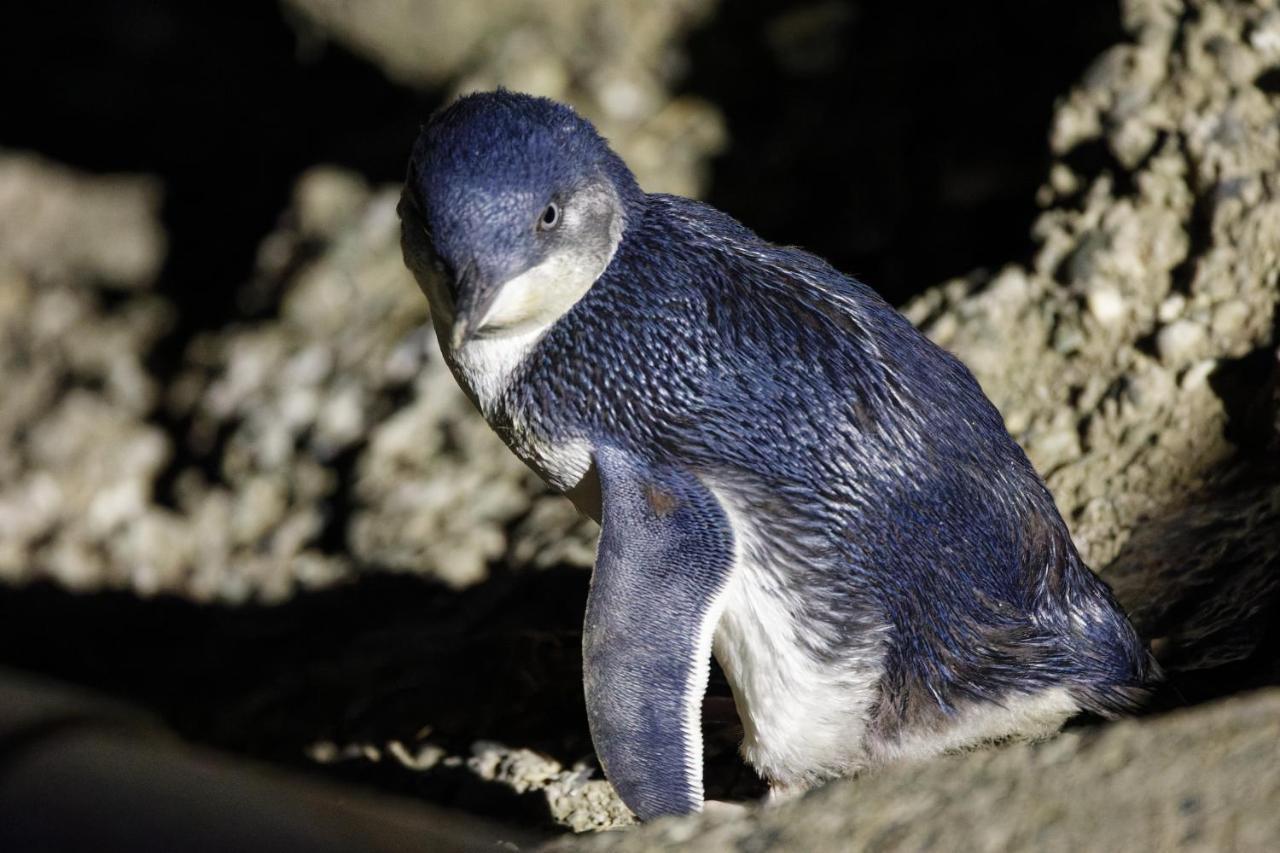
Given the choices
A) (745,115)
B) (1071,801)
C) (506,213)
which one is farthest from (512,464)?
(1071,801)

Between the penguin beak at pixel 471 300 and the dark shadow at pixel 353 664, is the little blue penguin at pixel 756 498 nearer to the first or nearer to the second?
the penguin beak at pixel 471 300

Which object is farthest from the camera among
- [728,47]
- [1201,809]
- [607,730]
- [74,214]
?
[74,214]

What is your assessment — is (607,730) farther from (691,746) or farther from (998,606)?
(998,606)

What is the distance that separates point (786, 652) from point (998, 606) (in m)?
0.29

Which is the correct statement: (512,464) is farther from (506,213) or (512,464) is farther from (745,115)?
(506,213)

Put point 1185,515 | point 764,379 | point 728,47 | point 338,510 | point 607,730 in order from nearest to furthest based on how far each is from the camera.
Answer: point 607,730 → point 764,379 → point 1185,515 → point 338,510 → point 728,47

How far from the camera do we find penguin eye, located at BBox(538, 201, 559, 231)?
1.81 m

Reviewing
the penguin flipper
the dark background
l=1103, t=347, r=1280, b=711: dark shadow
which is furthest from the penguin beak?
the dark background

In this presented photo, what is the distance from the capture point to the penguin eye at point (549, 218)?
1812 mm

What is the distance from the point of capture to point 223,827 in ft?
Answer: 2.85

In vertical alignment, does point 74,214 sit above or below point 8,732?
above

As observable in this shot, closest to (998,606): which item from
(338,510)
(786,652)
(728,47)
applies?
(786,652)

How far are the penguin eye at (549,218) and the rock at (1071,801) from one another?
796 millimetres

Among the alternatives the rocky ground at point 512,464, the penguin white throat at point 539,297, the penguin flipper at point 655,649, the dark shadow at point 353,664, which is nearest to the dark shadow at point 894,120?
the rocky ground at point 512,464
